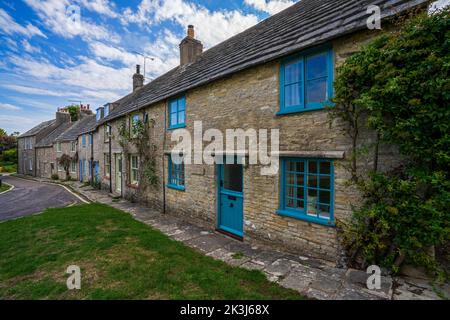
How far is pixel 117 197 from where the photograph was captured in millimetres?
13984

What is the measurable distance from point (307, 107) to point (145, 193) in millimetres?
9577

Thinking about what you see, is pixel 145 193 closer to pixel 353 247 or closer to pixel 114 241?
pixel 114 241

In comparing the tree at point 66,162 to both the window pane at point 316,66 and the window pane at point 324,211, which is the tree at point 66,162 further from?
the window pane at point 324,211

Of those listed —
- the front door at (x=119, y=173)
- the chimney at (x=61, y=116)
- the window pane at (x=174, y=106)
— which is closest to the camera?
the window pane at (x=174, y=106)

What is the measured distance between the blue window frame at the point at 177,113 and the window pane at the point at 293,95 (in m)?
4.62

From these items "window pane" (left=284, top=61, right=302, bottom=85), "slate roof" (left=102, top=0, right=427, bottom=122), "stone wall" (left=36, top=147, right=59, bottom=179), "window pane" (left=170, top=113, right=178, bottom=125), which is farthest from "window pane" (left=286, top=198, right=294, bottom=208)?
"stone wall" (left=36, top=147, right=59, bottom=179)

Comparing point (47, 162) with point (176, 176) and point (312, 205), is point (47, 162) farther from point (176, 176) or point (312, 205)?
point (312, 205)

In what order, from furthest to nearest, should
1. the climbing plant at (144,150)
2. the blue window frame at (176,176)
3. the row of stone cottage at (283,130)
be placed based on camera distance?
the climbing plant at (144,150)
the blue window frame at (176,176)
the row of stone cottage at (283,130)

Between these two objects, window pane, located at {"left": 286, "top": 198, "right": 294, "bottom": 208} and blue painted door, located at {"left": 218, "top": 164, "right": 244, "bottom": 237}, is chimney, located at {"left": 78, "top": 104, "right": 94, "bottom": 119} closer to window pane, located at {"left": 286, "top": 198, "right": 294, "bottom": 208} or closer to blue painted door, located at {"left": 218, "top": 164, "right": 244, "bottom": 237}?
blue painted door, located at {"left": 218, "top": 164, "right": 244, "bottom": 237}

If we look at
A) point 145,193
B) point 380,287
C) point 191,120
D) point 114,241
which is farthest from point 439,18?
point 145,193

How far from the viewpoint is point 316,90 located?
523 centimetres

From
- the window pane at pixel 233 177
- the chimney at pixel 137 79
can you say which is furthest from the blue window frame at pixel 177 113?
the chimney at pixel 137 79

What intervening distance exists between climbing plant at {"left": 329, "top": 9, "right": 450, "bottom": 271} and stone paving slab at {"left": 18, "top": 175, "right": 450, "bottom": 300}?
1.45 ft

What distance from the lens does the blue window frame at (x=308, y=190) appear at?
5.07 m
